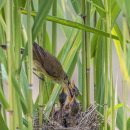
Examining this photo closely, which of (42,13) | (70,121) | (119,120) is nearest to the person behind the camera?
(42,13)

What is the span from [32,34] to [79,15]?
0.18 metres

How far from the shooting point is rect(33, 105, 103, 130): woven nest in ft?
2.17

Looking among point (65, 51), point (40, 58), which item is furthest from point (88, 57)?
point (40, 58)

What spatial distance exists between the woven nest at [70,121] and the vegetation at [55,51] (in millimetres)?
14

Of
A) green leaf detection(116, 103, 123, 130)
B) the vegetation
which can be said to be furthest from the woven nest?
green leaf detection(116, 103, 123, 130)

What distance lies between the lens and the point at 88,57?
717 millimetres

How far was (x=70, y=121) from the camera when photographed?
2.21 ft

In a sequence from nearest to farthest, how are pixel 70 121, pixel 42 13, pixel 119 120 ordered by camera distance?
pixel 42 13 → pixel 70 121 → pixel 119 120

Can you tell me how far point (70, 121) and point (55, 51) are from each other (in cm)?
15

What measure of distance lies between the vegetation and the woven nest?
14 millimetres

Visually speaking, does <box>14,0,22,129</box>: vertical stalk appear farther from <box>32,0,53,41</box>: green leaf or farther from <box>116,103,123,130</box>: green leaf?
<box>116,103,123,130</box>: green leaf

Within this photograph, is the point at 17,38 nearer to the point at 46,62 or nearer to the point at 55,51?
the point at 46,62

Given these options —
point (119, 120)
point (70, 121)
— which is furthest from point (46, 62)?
point (119, 120)

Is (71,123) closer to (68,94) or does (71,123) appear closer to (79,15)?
(68,94)
